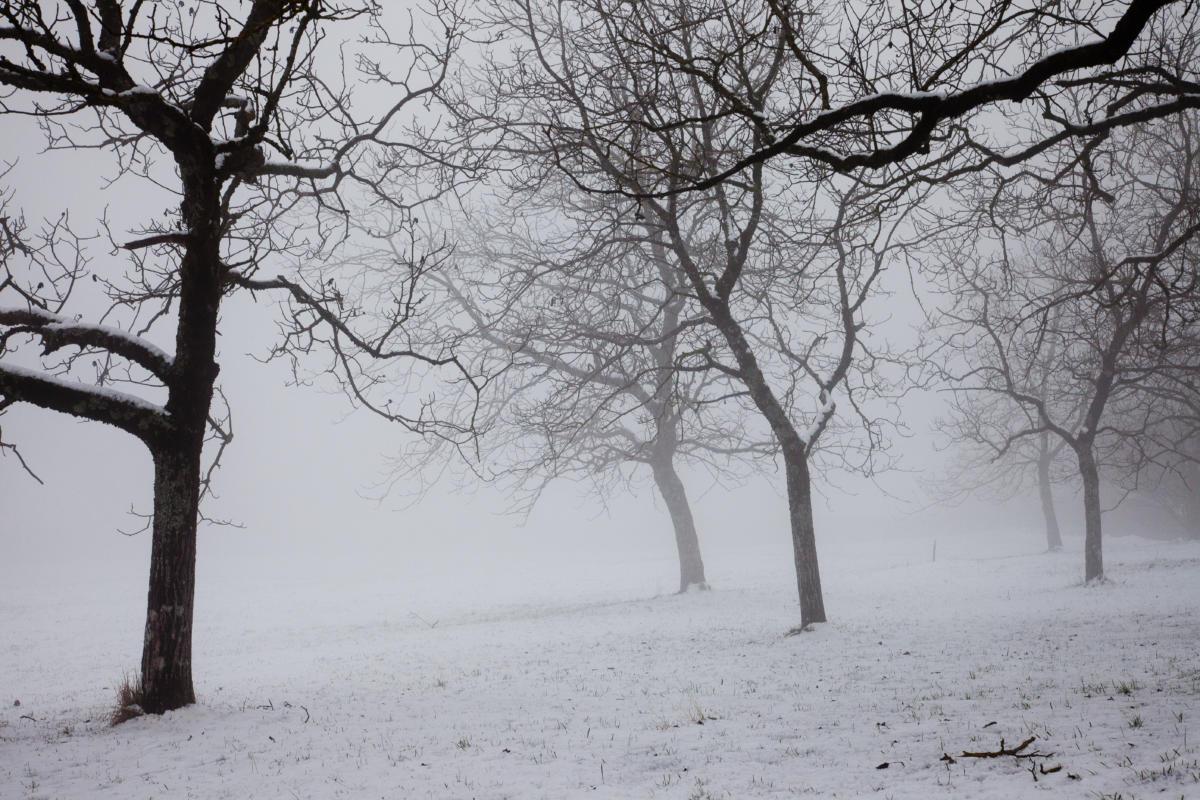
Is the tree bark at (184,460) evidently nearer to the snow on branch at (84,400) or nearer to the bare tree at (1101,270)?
the snow on branch at (84,400)

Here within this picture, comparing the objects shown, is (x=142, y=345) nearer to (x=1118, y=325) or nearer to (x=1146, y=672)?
(x=1146, y=672)

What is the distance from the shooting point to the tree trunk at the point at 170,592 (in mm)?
7922

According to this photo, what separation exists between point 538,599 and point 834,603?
11.1 m

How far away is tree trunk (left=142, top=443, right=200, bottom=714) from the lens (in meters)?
7.92

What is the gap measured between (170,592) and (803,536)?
8.87 meters

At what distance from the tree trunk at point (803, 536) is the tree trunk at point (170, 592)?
8.50m

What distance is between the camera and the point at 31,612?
1165 inches

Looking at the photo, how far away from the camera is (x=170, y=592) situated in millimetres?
7961

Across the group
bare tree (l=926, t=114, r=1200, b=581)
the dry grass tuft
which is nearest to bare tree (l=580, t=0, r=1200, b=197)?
bare tree (l=926, t=114, r=1200, b=581)

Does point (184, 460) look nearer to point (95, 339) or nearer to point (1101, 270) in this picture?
point (95, 339)

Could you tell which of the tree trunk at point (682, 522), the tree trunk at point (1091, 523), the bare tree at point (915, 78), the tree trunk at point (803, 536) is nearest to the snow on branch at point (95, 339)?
the bare tree at point (915, 78)

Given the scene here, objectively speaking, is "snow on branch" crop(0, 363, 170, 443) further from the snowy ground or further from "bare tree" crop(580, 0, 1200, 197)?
"bare tree" crop(580, 0, 1200, 197)

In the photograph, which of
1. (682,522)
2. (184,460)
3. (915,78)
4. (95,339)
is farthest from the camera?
(682,522)

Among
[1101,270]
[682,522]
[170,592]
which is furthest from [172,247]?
[682,522]
